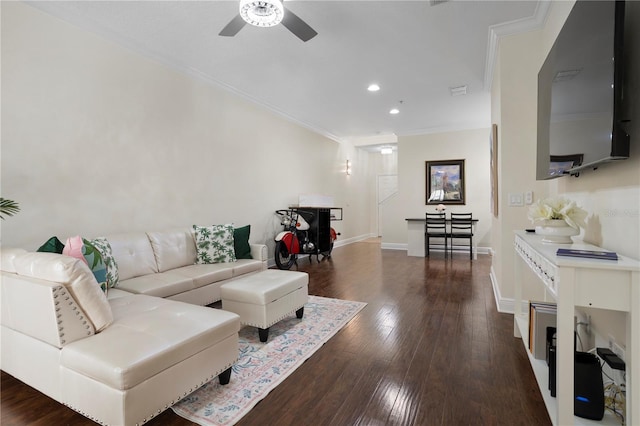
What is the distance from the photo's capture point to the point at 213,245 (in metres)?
3.71

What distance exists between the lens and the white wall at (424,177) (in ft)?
23.1

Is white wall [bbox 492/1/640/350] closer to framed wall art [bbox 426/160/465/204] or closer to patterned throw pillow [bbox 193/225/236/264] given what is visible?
patterned throw pillow [bbox 193/225/236/264]

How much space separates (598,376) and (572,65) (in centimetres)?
173

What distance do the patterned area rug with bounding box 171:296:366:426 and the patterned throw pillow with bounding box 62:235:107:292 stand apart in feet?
4.01

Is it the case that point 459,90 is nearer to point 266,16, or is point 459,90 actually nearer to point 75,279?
point 266,16

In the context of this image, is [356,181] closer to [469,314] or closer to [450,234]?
[450,234]

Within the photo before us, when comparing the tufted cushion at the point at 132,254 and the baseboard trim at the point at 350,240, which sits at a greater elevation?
the tufted cushion at the point at 132,254

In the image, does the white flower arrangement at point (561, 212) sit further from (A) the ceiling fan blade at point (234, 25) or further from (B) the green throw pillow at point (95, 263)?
(B) the green throw pillow at point (95, 263)

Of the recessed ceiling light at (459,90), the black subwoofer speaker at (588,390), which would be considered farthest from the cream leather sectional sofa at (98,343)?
the recessed ceiling light at (459,90)

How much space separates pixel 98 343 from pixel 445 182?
7.24m

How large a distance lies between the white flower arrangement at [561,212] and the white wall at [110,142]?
380 centimetres

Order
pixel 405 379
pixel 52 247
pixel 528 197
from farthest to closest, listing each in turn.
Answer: pixel 528 197, pixel 52 247, pixel 405 379

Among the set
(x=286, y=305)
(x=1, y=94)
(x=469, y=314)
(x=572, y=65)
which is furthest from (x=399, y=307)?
(x=1, y=94)

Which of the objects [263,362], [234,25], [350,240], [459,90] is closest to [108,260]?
[263,362]
